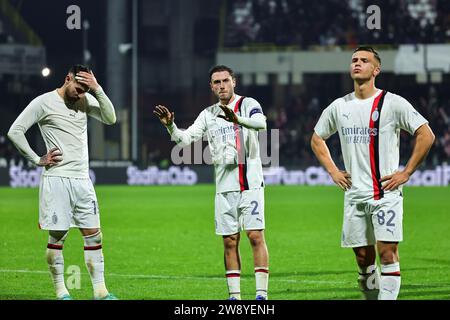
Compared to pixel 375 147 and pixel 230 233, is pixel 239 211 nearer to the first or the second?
pixel 230 233

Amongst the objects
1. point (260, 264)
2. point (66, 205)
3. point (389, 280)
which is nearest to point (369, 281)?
point (389, 280)

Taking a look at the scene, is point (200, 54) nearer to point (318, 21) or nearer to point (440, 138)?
point (318, 21)

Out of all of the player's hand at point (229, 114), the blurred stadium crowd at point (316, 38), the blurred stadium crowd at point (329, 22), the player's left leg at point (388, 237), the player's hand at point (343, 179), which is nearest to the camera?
the player's left leg at point (388, 237)

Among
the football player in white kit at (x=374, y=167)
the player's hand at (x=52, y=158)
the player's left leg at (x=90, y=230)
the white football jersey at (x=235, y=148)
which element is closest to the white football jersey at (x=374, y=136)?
the football player in white kit at (x=374, y=167)

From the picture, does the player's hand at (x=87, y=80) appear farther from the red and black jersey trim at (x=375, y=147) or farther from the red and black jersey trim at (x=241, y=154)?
the red and black jersey trim at (x=375, y=147)

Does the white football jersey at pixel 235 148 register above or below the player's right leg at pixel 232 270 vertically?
above

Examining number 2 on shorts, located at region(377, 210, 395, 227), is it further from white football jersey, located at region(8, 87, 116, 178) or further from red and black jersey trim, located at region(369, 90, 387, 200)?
white football jersey, located at region(8, 87, 116, 178)

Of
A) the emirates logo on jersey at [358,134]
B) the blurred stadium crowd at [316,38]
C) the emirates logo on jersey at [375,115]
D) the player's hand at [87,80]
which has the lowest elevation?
the emirates logo on jersey at [358,134]

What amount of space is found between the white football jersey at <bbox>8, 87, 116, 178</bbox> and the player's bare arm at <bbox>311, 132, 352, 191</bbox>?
2000 mm

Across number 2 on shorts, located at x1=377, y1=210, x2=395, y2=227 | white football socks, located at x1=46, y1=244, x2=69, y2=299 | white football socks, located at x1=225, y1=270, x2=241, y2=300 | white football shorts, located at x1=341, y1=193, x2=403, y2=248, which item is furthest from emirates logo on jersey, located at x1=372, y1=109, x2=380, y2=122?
white football socks, located at x1=46, y1=244, x2=69, y2=299

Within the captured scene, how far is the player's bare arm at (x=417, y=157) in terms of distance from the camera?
7.99m

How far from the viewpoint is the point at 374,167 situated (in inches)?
319

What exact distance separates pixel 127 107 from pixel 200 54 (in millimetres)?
4415

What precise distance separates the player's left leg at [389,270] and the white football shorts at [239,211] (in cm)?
140
